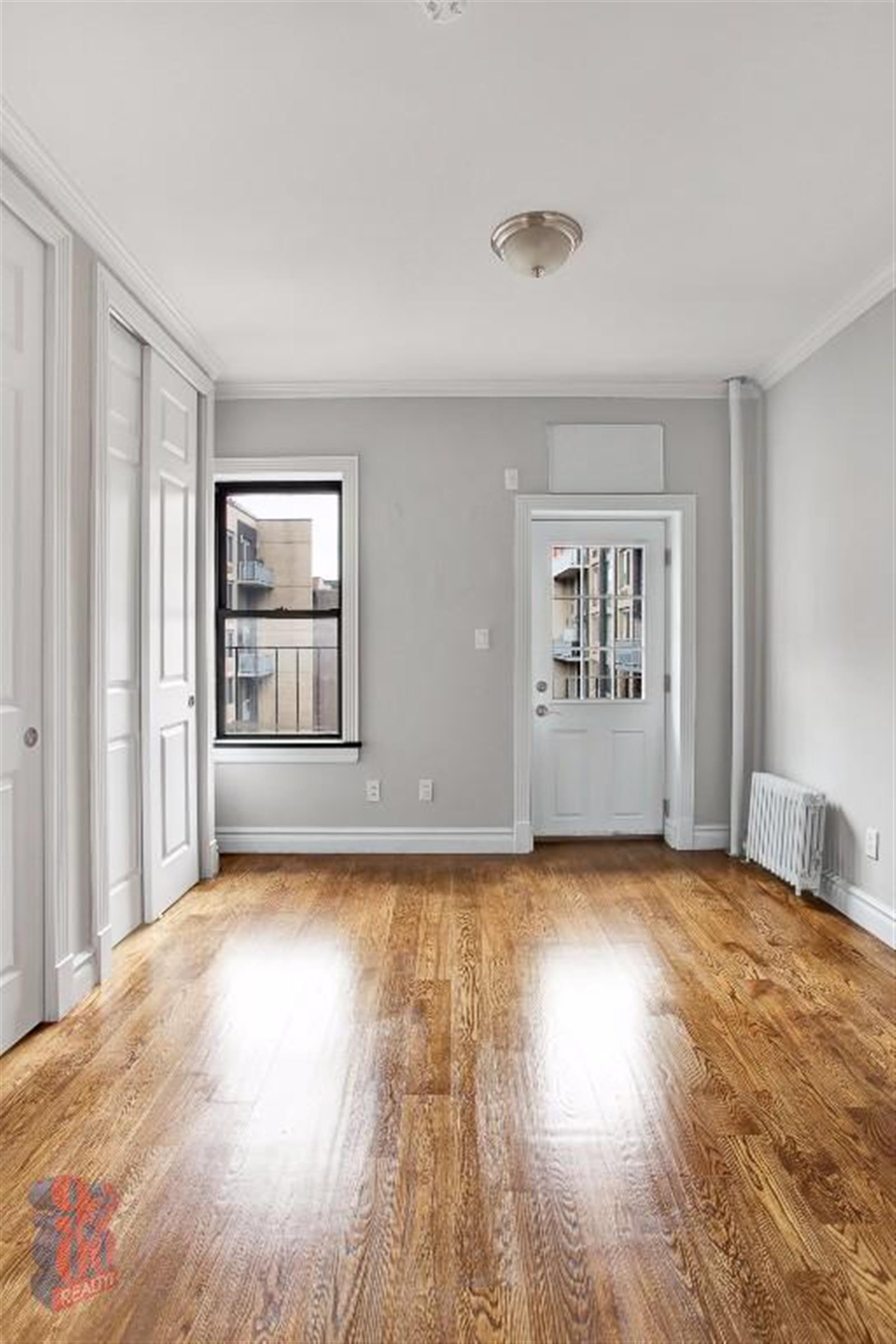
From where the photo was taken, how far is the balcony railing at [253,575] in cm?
498

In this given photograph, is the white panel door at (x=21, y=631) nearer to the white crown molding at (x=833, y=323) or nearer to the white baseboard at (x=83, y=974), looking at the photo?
the white baseboard at (x=83, y=974)

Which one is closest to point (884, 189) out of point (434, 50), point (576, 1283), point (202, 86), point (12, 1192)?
point (434, 50)

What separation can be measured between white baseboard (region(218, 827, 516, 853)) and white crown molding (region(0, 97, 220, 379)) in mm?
2674

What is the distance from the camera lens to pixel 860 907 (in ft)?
12.1

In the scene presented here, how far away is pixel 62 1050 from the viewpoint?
2525mm

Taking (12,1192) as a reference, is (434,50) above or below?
above

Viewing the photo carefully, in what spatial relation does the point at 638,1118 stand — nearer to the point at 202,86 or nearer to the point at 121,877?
the point at 121,877

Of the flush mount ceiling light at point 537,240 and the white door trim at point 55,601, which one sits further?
the flush mount ceiling light at point 537,240

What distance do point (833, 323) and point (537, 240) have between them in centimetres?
168

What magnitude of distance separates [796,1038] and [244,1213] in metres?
1.69

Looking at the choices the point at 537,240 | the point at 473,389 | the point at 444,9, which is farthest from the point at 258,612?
the point at 444,9

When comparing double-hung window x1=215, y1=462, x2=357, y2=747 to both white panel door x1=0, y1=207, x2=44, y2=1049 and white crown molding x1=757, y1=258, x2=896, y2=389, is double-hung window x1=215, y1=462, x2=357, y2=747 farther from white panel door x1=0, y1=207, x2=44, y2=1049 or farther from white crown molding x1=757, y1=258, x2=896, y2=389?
white crown molding x1=757, y1=258, x2=896, y2=389

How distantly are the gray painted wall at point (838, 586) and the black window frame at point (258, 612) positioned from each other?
2444mm

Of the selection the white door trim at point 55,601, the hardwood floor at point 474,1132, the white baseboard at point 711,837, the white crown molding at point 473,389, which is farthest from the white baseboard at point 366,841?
the white crown molding at point 473,389
